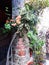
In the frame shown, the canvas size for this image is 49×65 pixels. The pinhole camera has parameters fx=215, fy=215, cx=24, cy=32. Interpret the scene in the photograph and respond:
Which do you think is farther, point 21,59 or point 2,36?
point 2,36

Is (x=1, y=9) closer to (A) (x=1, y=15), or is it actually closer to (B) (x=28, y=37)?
(A) (x=1, y=15)

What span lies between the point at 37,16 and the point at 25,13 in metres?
0.18

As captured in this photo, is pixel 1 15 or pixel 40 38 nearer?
pixel 40 38

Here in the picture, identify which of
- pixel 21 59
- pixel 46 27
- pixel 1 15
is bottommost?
pixel 21 59

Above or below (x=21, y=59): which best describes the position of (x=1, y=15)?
above

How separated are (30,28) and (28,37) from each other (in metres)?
0.13

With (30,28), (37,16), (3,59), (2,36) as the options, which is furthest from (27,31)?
(3,59)

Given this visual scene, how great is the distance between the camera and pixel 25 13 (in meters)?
2.91

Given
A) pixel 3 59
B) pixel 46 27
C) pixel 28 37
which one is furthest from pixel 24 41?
pixel 3 59

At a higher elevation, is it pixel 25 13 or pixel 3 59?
pixel 25 13

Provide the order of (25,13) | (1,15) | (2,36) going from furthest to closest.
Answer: (1,15) < (2,36) < (25,13)

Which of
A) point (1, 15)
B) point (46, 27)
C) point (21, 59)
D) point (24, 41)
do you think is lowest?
point (21, 59)

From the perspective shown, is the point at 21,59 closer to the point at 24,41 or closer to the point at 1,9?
the point at 24,41

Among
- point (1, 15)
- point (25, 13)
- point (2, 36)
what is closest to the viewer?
point (25, 13)
